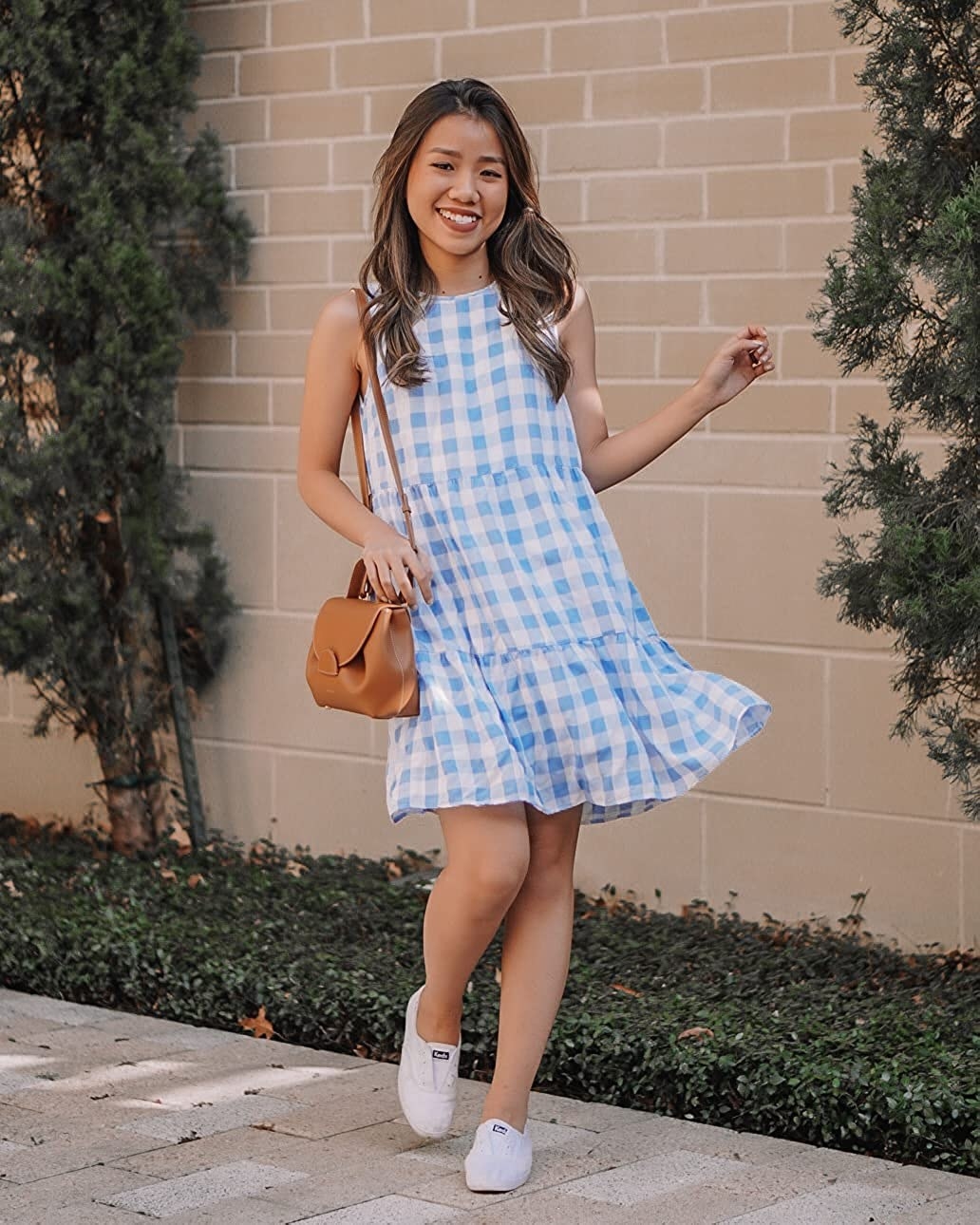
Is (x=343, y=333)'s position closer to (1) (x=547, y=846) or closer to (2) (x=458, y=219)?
(2) (x=458, y=219)

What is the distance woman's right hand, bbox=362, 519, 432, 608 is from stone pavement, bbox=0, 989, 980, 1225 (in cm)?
95

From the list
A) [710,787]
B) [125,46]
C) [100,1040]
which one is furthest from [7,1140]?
[125,46]

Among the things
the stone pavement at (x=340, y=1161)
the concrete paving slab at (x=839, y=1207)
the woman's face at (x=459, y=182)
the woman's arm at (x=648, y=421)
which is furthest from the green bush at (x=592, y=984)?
the woman's face at (x=459, y=182)

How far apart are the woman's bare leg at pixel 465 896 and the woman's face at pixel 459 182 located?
92 centimetres

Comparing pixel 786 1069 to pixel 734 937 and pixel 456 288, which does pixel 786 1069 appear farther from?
pixel 456 288

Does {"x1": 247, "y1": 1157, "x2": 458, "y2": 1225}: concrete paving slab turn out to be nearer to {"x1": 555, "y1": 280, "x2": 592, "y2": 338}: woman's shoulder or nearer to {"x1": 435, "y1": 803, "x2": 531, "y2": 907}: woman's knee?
{"x1": 435, "y1": 803, "x2": 531, "y2": 907}: woman's knee

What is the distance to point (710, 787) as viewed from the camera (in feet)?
16.6

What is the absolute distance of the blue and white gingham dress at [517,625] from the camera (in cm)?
325

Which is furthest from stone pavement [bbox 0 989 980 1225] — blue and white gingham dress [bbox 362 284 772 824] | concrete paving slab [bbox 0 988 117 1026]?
blue and white gingham dress [bbox 362 284 772 824]

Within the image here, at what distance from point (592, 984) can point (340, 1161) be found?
1068 millimetres

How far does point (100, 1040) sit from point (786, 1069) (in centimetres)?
145

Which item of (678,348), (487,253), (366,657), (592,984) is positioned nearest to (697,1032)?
(592,984)

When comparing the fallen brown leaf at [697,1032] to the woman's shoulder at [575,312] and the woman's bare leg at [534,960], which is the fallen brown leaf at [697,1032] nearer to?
the woman's bare leg at [534,960]

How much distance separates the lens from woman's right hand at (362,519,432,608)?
3.16m
